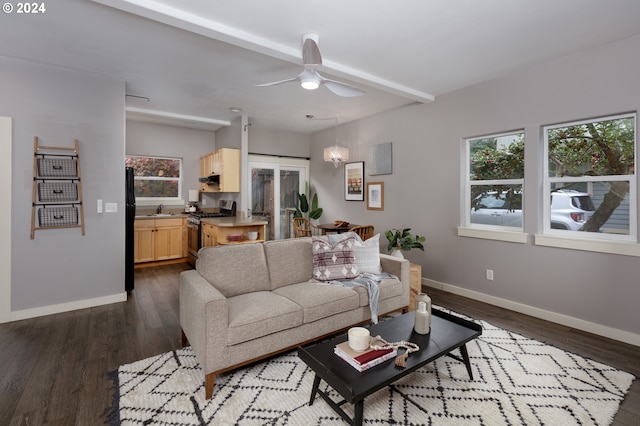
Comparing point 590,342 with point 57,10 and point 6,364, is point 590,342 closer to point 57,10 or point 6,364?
point 6,364

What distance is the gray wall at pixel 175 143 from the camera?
6012 mm

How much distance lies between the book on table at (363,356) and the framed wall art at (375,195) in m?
3.56

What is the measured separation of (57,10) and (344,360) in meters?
3.33

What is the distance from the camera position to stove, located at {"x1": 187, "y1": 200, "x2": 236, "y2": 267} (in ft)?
18.0

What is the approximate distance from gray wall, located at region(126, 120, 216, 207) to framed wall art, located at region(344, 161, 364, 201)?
3169 mm

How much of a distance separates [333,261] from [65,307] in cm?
313

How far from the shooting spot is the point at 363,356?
1.76 meters

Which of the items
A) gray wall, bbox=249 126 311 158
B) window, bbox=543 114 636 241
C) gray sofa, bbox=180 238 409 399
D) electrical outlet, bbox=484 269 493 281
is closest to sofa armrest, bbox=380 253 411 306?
gray sofa, bbox=180 238 409 399

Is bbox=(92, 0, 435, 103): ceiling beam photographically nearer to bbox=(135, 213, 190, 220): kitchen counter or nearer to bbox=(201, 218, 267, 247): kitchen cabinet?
bbox=(201, 218, 267, 247): kitchen cabinet

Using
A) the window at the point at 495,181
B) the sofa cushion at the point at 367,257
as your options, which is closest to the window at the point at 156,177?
the sofa cushion at the point at 367,257

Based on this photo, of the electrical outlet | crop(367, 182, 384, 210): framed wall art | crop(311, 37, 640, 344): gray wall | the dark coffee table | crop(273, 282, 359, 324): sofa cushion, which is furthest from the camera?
crop(367, 182, 384, 210): framed wall art

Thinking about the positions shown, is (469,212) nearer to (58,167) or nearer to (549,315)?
(549,315)

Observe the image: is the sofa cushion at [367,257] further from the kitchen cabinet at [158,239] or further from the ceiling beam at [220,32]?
the kitchen cabinet at [158,239]

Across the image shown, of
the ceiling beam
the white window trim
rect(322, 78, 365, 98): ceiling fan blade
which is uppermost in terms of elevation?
the ceiling beam
